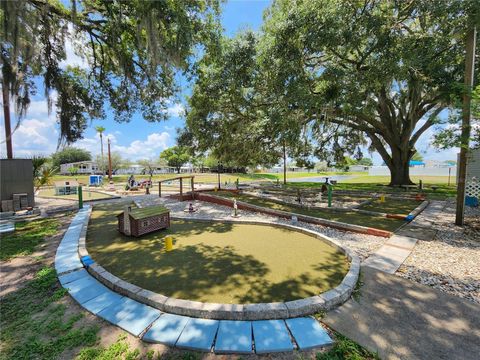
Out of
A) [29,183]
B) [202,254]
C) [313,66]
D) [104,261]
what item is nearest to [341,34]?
[313,66]

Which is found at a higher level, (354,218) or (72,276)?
(354,218)

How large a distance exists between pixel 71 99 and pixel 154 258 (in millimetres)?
7964

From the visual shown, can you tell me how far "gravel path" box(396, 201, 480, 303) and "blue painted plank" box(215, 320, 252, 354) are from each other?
3.05m

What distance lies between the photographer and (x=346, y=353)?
2.08 metres


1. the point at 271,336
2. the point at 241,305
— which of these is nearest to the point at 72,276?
the point at 241,305

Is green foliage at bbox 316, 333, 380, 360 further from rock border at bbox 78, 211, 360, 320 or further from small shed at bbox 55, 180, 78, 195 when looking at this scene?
small shed at bbox 55, 180, 78, 195

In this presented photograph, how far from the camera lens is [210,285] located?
3295 mm

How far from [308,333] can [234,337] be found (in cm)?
83

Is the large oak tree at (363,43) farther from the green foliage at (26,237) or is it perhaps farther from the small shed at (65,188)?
the small shed at (65,188)

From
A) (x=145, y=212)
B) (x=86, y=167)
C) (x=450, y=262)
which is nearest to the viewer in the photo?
(x=450, y=262)

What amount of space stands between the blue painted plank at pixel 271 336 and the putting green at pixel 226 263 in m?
0.41

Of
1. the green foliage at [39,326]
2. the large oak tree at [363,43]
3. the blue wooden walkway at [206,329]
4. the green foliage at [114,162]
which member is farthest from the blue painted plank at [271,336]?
the green foliage at [114,162]

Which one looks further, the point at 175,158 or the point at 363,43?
the point at 175,158

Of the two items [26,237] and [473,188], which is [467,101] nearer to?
[473,188]
